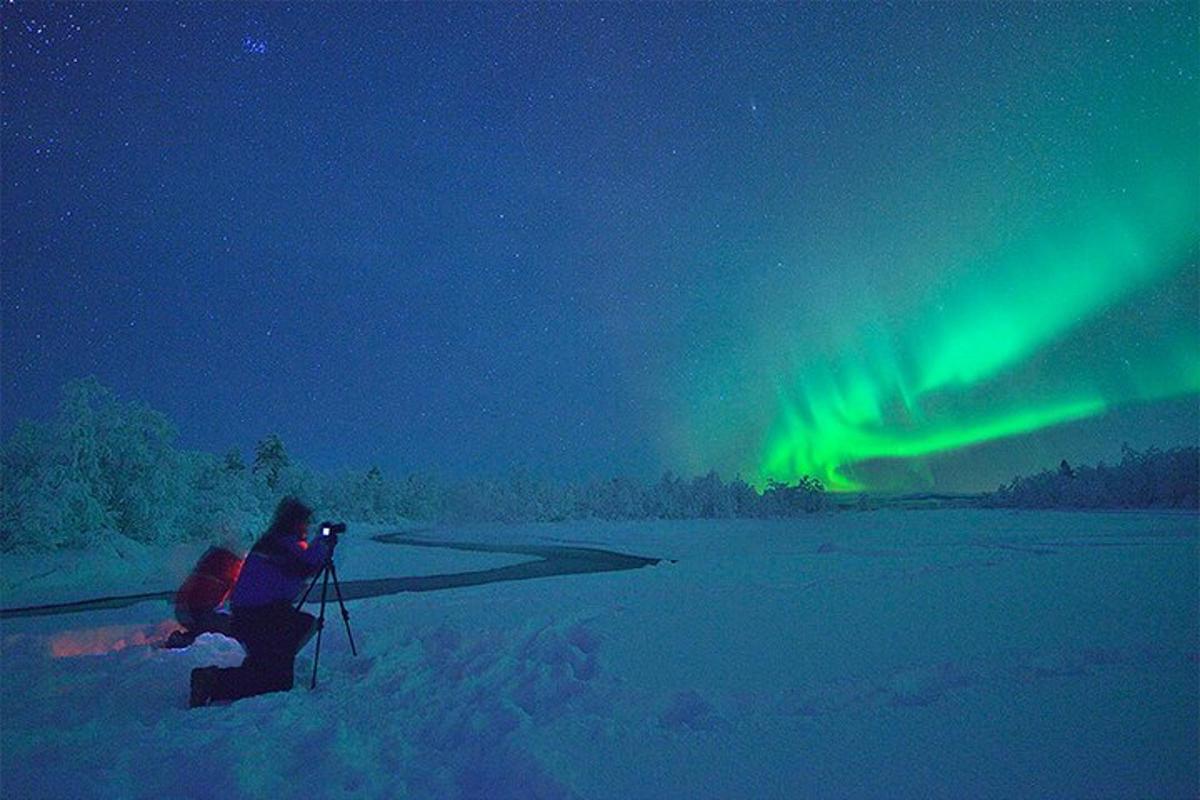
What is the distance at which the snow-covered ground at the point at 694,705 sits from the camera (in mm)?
4383

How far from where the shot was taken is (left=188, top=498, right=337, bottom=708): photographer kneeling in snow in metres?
7.46

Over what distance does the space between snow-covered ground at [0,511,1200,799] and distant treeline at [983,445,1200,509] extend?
167ft

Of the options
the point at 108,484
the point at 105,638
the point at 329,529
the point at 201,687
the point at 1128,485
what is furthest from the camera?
the point at 1128,485

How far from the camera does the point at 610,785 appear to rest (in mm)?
4406

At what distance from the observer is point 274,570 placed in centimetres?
761

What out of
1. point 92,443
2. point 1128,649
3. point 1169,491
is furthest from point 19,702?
point 1169,491

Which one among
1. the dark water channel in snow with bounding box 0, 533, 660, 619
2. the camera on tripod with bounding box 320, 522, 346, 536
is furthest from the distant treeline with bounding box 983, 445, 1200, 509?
the camera on tripod with bounding box 320, 522, 346, 536

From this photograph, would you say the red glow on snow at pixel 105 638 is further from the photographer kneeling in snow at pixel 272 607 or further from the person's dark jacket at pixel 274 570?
the person's dark jacket at pixel 274 570

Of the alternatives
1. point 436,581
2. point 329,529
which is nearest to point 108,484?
point 436,581

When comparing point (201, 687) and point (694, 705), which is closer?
point (694, 705)

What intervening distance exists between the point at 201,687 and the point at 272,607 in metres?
1.05

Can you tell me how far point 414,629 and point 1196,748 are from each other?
10.3 m

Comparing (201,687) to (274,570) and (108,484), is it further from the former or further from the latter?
(108,484)

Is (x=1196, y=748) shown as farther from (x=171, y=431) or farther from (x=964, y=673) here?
(x=171, y=431)
